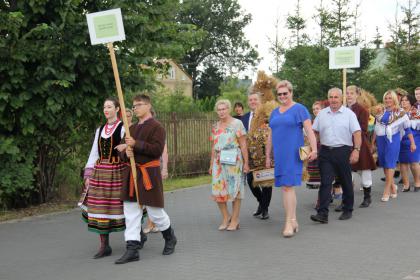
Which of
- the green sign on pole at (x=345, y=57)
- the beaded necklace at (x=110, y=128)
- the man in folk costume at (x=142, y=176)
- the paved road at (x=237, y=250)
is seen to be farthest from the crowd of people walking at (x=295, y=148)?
the beaded necklace at (x=110, y=128)

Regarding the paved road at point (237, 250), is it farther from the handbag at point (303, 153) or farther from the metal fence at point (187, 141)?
the metal fence at point (187, 141)

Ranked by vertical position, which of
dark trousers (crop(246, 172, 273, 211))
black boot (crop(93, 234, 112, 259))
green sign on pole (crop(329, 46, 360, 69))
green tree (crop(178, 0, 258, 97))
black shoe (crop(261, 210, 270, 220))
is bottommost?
black shoe (crop(261, 210, 270, 220))

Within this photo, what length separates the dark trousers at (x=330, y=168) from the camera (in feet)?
28.0

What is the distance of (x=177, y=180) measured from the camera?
49.7 ft

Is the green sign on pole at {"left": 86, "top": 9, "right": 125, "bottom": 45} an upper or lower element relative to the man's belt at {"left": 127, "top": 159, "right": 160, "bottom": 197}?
upper

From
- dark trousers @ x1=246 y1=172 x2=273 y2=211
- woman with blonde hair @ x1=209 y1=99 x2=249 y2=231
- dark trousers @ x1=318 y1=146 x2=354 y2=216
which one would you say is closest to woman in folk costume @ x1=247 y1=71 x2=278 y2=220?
dark trousers @ x1=246 y1=172 x2=273 y2=211

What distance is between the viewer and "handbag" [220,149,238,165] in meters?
8.09

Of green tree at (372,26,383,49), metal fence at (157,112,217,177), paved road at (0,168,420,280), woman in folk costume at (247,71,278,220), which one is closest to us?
paved road at (0,168,420,280)

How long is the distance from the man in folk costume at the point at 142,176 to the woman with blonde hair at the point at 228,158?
5.24 ft

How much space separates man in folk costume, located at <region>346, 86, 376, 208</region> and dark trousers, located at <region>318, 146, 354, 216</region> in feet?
3.65

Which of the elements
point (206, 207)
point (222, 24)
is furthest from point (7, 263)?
point (222, 24)

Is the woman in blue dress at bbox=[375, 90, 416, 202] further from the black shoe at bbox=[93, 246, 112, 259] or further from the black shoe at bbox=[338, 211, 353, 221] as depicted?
the black shoe at bbox=[93, 246, 112, 259]

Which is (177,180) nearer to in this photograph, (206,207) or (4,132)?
(206,207)

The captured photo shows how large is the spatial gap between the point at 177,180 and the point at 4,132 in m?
6.10
